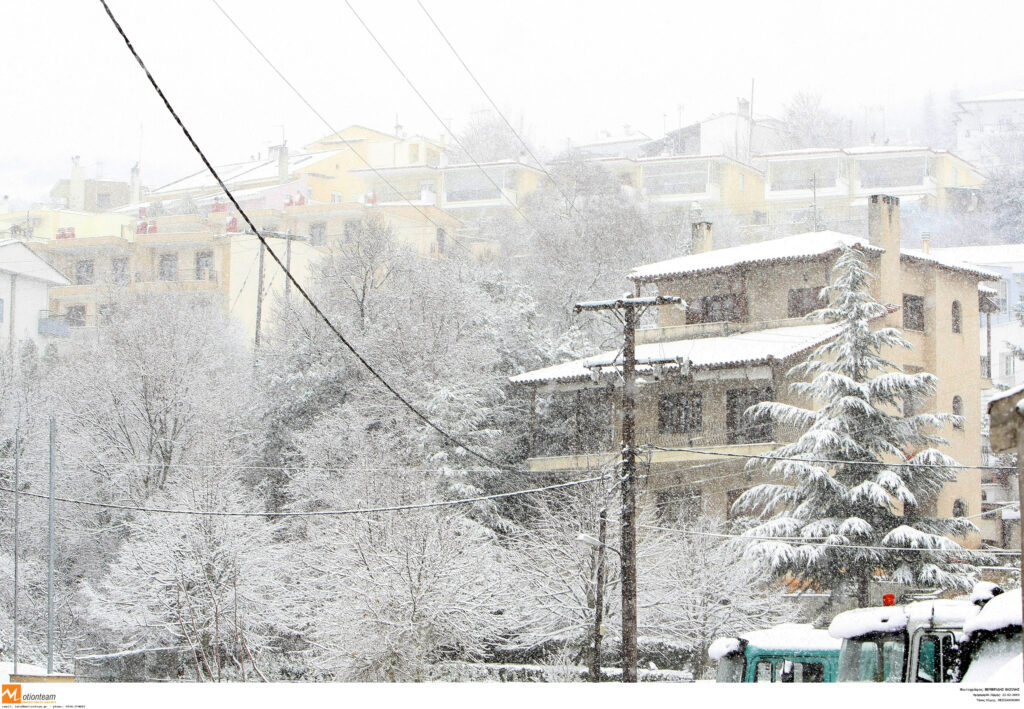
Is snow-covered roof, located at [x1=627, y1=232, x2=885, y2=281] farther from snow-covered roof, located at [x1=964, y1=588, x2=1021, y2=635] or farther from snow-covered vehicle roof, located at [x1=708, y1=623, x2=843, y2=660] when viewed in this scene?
snow-covered roof, located at [x1=964, y1=588, x2=1021, y2=635]

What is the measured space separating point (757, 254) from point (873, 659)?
7.53 meters

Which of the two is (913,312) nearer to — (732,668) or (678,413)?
(678,413)

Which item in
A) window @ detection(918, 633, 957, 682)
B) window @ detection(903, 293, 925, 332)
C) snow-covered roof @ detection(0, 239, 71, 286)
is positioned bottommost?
window @ detection(918, 633, 957, 682)

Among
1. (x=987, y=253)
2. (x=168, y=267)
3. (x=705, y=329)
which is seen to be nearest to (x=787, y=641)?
(x=987, y=253)

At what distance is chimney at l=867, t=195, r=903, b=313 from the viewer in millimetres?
12883

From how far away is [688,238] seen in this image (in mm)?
15781

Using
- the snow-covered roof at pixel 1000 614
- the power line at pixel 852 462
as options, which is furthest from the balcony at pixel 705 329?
the snow-covered roof at pixel 1000 614

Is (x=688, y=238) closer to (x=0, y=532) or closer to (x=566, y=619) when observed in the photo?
(x=566, y=619)

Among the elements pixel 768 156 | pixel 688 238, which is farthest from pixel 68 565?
Answer: pixel 768 156

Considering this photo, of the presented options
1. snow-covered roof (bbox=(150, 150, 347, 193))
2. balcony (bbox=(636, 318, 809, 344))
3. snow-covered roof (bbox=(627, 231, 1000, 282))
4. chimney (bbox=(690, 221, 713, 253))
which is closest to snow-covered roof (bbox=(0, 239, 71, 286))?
snow-covered roof (bbox=(150, 150, 347, 193))

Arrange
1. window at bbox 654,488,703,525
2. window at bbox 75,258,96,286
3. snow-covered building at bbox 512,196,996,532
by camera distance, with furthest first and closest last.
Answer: window at bbox 75,258,96,286
window at bbox 654,488,703,525
snow-covered building at bbox 512,196,996,532

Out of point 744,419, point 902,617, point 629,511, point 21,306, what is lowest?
point 902,617

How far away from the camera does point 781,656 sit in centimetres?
887

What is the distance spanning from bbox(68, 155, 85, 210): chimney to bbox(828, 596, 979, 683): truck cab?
30.9 ft
